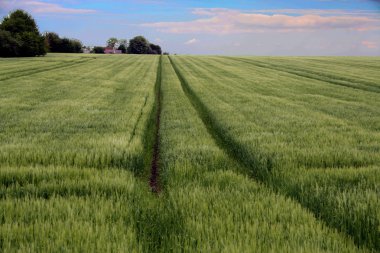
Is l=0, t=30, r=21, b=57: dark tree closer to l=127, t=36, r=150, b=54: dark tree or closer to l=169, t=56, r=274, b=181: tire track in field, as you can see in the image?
l=169, t=56, r=274, b=181: tire track in field

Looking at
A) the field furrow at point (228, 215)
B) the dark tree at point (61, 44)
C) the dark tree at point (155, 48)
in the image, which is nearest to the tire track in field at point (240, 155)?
the field furrow at point (228, 215)

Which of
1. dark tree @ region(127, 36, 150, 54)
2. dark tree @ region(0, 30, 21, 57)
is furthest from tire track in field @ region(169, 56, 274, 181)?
dark tree @ region(127, 36, 150, 54)

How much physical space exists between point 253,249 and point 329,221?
1.73 meters

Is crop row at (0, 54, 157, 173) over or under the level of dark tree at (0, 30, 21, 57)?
under

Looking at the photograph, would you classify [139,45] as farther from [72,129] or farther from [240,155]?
[240,155]

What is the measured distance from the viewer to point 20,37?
7944 centimetres

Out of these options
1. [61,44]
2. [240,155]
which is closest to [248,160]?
[240,155]

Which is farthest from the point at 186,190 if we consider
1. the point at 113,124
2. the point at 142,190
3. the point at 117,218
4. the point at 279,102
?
the point at 279,102

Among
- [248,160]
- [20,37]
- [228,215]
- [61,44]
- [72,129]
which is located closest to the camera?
[228,215]

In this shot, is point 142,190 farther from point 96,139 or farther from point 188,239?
point 96,139

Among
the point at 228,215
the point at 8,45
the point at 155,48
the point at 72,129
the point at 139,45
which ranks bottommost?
the point at 72,129

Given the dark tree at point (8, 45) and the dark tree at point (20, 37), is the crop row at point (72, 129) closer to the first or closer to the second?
the dark tree at point (8, 45)

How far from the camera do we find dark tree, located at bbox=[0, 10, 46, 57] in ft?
251

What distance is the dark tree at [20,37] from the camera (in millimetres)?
76375
